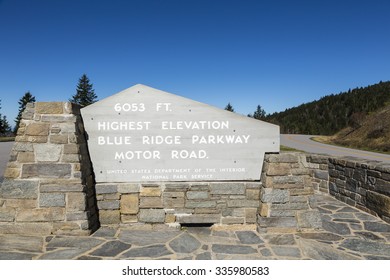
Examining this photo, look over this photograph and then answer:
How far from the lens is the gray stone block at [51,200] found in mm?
4512

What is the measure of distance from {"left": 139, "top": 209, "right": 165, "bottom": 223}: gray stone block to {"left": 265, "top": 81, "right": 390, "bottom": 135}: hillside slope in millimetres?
45552

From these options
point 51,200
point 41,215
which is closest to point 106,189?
point 51,200

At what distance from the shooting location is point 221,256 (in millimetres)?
3850

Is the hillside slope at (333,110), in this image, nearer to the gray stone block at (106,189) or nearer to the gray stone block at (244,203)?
the gray stone block at (244,203)

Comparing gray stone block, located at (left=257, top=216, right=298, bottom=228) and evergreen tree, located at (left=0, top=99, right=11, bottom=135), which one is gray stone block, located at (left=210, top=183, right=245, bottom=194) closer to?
gray stone block, located at (left=257, top=216, right=298, bottom=228)

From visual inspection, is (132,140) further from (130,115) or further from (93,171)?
(93,171)

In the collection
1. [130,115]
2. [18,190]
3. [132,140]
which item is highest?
[130,115]

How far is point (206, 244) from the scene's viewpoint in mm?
4234

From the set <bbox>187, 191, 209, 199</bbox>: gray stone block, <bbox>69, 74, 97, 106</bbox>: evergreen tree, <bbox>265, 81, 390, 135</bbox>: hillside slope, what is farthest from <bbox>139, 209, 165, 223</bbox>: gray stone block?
<bbox>69, 74, 97, 106</bbox>: evergreen tree

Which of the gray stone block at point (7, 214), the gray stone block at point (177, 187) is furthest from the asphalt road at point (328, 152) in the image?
the gray stone block at point (177, 187)

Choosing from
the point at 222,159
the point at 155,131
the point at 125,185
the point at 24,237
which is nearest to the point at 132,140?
the point at 155,131

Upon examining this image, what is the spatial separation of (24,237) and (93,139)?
6.51 feet

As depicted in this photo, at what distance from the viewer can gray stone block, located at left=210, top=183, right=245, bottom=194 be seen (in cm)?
487

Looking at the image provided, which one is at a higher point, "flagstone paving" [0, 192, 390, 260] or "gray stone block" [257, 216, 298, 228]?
"gray stone block" [257, 216, 298, 228]
